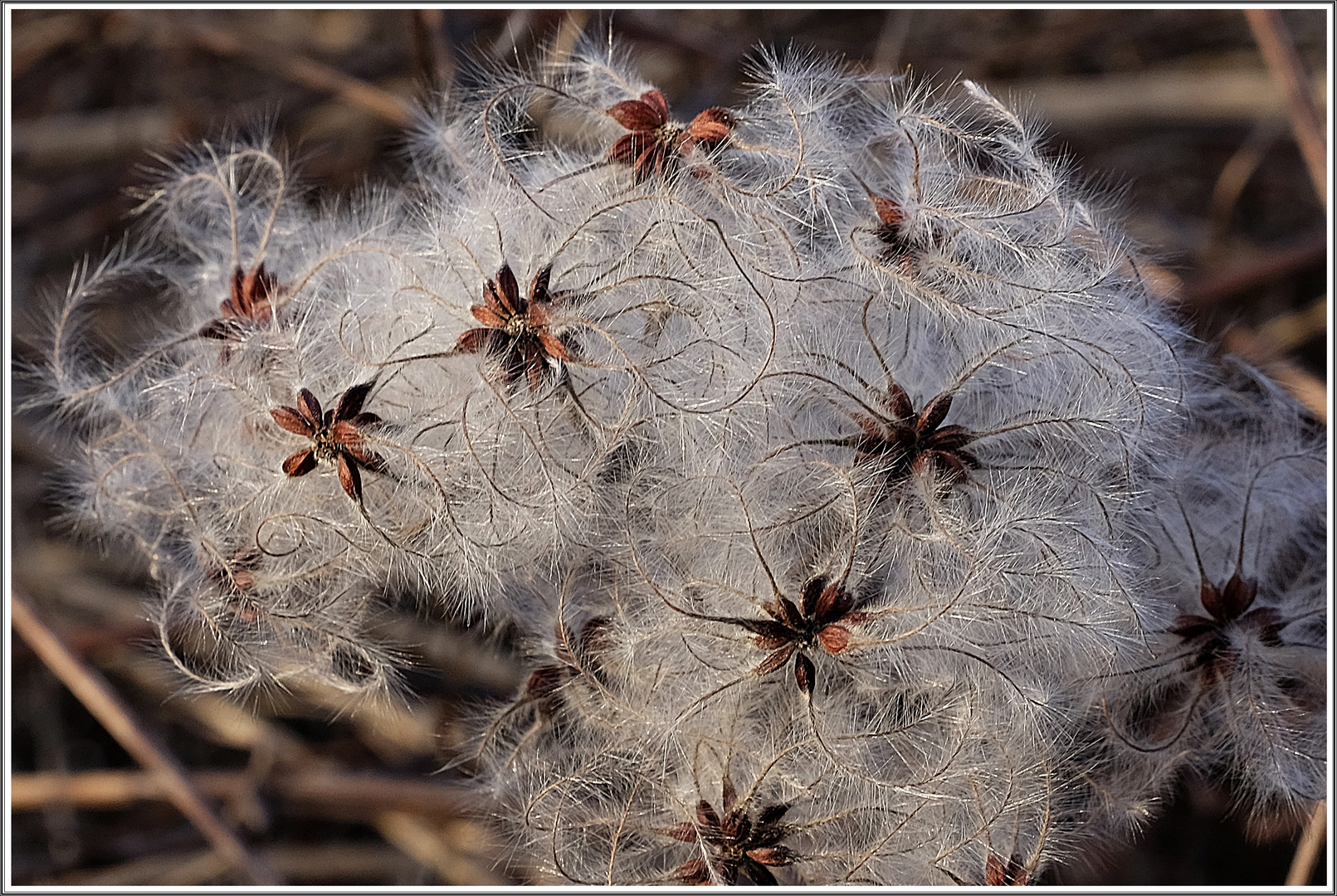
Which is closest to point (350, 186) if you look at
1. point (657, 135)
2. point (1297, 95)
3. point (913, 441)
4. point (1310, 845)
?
point (657, 135)

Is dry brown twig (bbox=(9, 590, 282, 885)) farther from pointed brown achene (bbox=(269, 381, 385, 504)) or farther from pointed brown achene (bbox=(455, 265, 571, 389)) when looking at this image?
A: pointed brown achene (bbox=(455, 265, 571, 389))

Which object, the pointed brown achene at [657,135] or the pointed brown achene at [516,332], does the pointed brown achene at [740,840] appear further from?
the pointed brown achene at [657,135]

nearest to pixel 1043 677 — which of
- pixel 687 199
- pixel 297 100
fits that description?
pixel 687 199

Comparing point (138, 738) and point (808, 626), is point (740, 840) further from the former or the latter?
point (138, 738)

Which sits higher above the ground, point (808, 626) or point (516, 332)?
point (516, 332)

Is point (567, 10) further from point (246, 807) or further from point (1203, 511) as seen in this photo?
point (246, 807)

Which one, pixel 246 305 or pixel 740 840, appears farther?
pixel 246 305

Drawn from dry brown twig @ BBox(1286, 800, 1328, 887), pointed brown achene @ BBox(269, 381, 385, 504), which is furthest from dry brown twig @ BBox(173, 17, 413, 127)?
dry brown twig @ BBox(1286, 800, 1328, 887)
